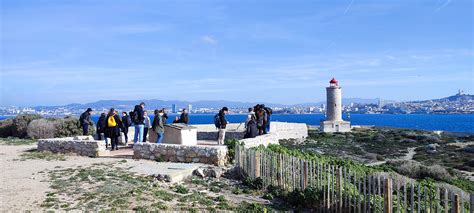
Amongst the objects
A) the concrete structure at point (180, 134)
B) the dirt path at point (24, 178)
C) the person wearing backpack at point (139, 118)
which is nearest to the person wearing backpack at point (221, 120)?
the concrete structure at point (180, 134)

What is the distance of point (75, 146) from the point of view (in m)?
16.3

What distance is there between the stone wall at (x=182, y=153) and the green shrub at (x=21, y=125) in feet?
47.7

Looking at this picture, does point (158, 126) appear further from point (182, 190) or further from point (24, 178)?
point (182, 190)

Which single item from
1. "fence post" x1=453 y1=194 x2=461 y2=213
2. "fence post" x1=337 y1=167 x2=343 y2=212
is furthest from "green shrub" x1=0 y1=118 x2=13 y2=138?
"fence post" x1=453 y1=194 x2=461 y2=213

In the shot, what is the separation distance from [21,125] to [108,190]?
63.8 feet

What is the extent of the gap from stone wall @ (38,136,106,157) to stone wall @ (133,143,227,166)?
1.74 m

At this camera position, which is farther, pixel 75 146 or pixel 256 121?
pixel 256 121

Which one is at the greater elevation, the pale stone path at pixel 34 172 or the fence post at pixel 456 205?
the fence post at pixel 456 205

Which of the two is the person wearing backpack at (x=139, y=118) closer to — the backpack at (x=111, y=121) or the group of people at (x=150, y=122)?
the group of people at (x=150, y=122)

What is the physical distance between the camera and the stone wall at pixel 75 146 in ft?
51.2

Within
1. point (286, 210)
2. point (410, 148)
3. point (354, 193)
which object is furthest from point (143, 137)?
point (410, 148)

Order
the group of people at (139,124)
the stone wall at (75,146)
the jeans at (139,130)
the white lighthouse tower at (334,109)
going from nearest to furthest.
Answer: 1. the stone wall at (75,146)
2. the group of people at (139,124)
3. the jeans at (139,130)
4. the white lighthouse tower at (334,109)

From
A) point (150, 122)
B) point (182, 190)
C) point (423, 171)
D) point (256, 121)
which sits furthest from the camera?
point (423, 171)

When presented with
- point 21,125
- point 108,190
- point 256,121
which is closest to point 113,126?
point 256,121
